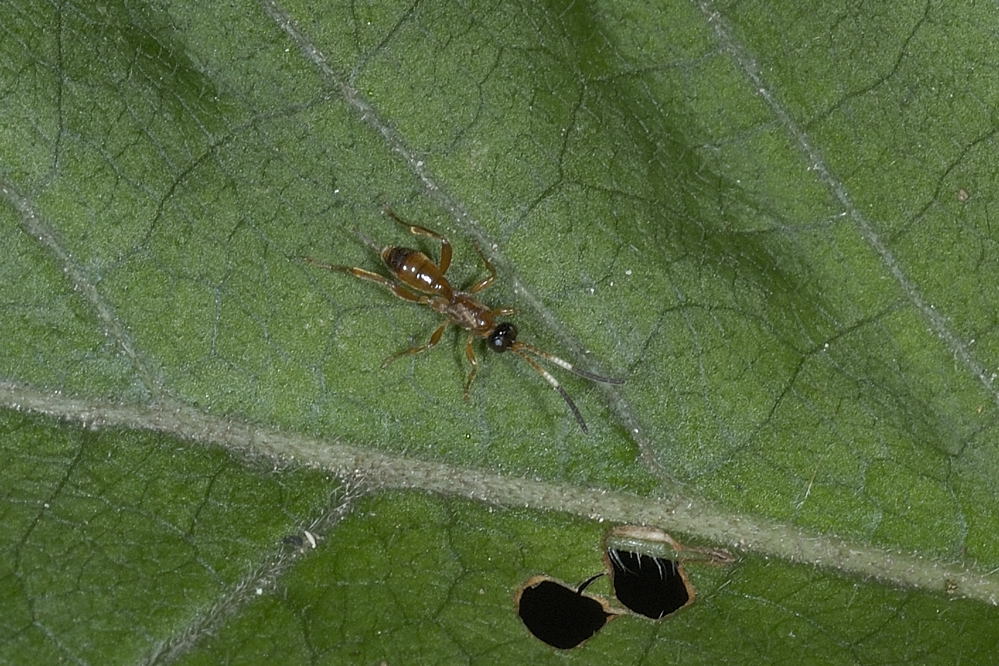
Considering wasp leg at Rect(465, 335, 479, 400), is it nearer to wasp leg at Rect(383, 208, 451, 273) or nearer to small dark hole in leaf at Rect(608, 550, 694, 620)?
wasp leg at Rect(383, 208, 451, 273)

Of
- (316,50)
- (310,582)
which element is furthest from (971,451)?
(316,50)

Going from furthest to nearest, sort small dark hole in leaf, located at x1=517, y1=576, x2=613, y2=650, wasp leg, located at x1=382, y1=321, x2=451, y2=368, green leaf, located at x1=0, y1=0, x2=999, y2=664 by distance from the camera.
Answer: wasp leg, located at x1=382, y1=321, x2=451, y2=368
small dark hole in leaf, located at x1=517, y1=576, x2=613, y2=650
green leaf, located at x1=0, y1=0, x2=999, y2=664

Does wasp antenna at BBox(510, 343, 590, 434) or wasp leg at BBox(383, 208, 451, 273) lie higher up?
wasp leg at BBox(383, 208, 451, 273)

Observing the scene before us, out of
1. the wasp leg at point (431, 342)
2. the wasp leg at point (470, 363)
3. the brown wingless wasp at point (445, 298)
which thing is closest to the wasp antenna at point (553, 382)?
the brown wingless wasp at point (445, 298)

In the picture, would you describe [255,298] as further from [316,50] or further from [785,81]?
[785,81]

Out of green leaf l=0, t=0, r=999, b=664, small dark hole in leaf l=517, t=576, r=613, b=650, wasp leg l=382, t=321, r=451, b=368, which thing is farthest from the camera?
wasp leg l=382, t=321, r=451, b=368

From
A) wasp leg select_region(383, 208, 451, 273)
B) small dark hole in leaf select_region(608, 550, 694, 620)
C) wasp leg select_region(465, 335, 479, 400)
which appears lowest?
small dark hole in leaf select_region(608, 550, 694, 620)

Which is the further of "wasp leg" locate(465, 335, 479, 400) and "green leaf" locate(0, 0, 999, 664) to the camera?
"wasp leg" locate(465, 335, 479, 400)

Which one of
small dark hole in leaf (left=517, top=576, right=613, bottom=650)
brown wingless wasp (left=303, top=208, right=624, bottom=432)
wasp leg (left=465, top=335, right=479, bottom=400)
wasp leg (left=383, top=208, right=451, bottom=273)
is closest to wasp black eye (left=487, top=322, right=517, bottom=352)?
brown wingless wasp (left=303, top=208, right=624, bottom=432)
